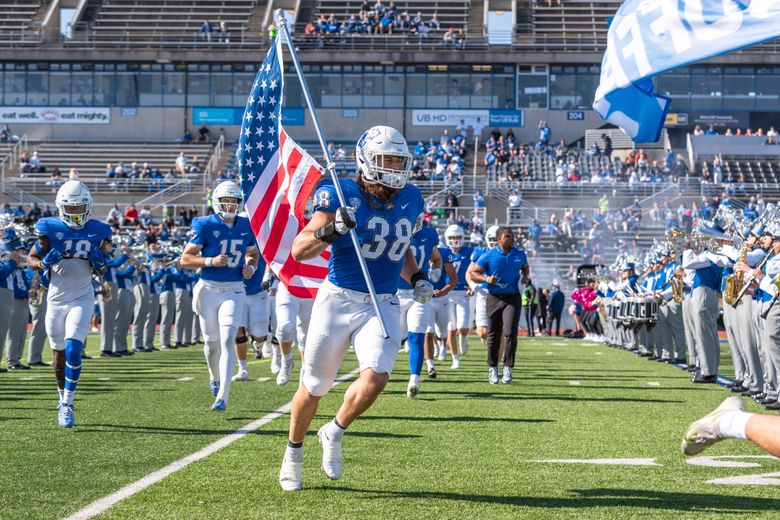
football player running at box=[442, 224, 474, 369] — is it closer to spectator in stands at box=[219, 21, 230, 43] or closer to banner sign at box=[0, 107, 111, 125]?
spectator in stands at box=[219, 21, 230, 43]

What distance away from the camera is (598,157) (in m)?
50.0

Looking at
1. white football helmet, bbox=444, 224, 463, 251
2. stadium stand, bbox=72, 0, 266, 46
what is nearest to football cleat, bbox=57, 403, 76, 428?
white football helmet, bbox=444, 224, 463, 251

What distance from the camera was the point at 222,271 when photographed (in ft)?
36.7

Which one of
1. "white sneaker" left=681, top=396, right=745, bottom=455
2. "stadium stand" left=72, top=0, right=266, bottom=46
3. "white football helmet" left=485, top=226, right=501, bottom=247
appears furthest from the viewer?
"stadium stand" left=72, top=0, right=266, bottom=46

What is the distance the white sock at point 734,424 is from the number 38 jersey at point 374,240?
223 centimetres

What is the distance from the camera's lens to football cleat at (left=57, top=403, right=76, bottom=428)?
9.80m

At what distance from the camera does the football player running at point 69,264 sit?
10.1 metres

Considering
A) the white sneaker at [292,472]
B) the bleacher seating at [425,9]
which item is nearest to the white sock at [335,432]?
the white sneaker at [292,472]

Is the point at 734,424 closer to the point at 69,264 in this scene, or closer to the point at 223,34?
the point at 69,264

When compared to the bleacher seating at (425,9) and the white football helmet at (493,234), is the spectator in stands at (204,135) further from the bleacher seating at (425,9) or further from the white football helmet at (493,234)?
the white football helmet at (493,234)

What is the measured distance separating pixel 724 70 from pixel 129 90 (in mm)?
25613

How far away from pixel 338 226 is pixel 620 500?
1.99 m

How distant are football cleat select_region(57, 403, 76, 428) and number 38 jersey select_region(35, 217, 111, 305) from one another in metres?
0.87

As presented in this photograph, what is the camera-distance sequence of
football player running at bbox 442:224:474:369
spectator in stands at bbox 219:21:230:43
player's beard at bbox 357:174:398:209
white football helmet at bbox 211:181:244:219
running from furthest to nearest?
spectator in stands at bbox 219:21:230:43 < football player running at bbox 442:224:474:369 < white football helmet at bbox 211:181:244:219 < player's beard at bbox 357:174:398:209
